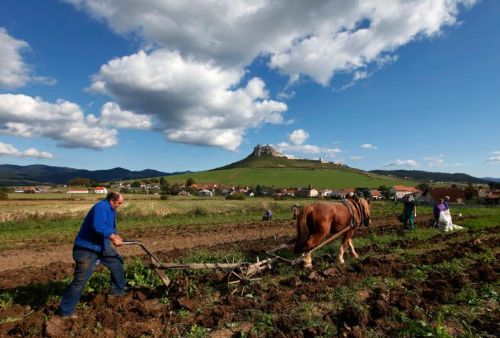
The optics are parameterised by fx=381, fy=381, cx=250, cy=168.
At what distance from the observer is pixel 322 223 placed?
32.1 ft

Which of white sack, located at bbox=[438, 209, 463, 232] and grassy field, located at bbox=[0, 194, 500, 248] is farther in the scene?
grassy field, located at bbox=[0, 194, 500, 248]

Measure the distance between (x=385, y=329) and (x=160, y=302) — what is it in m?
3.89

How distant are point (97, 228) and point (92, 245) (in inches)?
15.2

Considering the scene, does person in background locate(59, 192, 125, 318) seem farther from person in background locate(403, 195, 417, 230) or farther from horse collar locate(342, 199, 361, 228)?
person in background locate(403, 195, 417, 230)

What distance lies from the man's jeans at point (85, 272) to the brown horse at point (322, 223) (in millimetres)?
4328

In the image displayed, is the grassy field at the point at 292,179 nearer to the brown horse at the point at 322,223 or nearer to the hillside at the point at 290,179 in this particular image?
the hillside at the point at 290,179

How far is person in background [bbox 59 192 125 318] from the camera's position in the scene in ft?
20.9

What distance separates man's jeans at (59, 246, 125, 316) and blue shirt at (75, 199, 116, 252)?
0.39 feet

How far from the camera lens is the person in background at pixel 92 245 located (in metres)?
6.37

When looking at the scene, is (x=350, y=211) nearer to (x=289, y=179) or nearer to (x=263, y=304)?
(x=263, y=304)

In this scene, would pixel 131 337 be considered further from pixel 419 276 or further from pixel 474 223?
pixel 474 223

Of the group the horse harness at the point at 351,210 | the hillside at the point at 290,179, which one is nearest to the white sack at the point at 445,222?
the horse harness at the point at 351,210

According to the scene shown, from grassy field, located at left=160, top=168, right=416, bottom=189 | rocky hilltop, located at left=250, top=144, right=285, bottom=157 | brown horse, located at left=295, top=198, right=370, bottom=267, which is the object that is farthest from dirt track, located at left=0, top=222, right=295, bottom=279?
rocky hilltop, located at left=250, top=144, right=285, bottom=157

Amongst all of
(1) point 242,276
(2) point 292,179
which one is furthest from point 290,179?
(1) point 242,276
